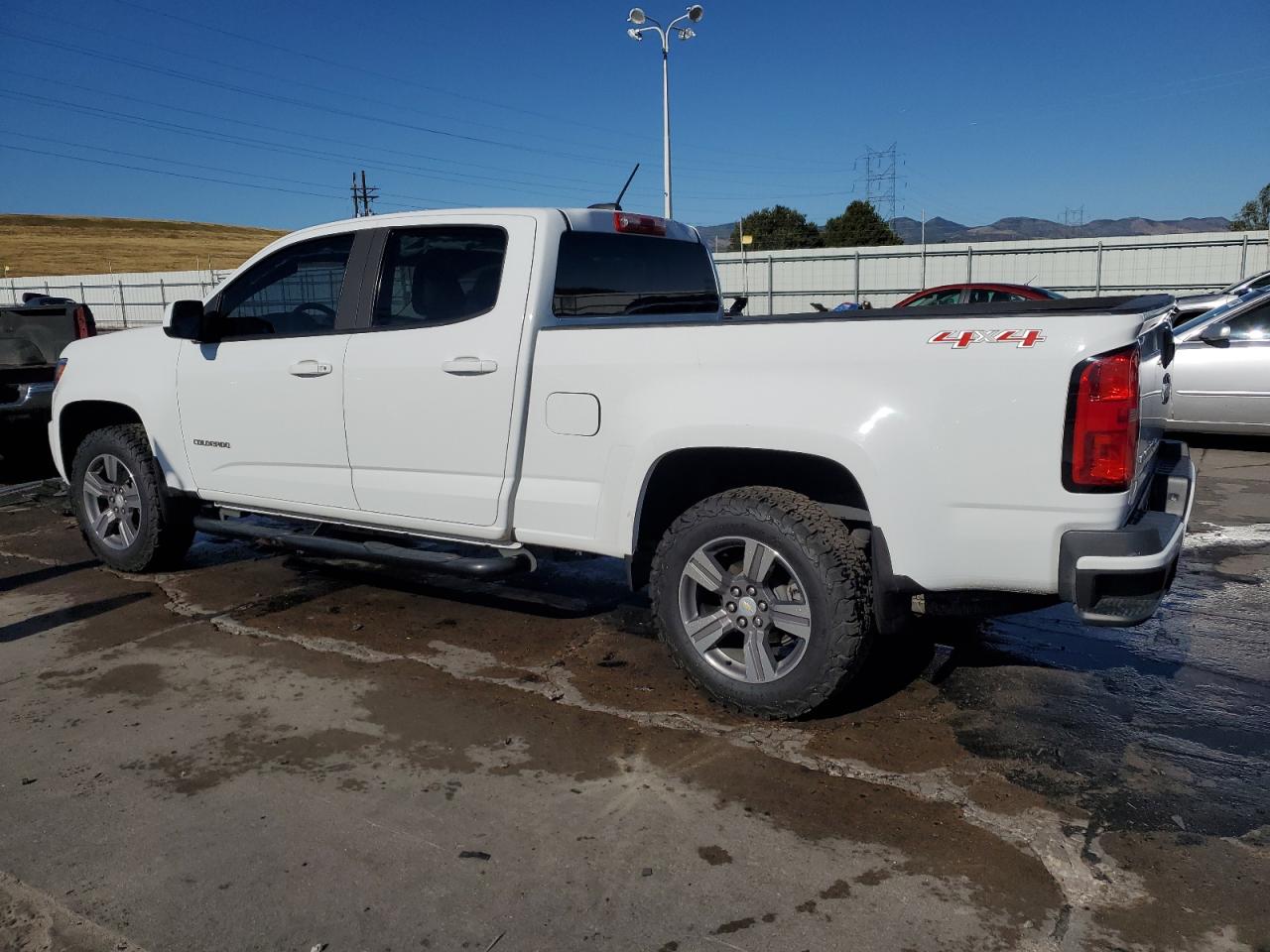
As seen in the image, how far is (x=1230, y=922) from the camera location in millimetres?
Result: 2584

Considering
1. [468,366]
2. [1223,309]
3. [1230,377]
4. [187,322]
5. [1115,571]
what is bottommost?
[1115,571]

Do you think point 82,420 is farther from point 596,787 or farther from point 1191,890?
point 1191,890

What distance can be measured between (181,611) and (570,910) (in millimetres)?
3473

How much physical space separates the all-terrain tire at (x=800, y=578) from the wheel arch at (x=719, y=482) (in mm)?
128

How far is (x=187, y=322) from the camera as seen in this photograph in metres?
5.23

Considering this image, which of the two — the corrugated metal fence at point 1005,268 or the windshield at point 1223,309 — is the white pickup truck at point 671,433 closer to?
the windshield at point 1223,309

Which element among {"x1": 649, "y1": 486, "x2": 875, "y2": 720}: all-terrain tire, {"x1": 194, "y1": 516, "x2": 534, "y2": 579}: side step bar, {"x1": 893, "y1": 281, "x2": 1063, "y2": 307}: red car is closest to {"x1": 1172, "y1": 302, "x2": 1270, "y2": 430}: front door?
{"x1": 893, "y1": 281, "x2": 1063, "y2": 307}: red car

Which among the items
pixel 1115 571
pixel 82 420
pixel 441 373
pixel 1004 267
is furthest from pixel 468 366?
pixel 1004 267

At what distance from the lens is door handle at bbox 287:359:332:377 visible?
479 cm

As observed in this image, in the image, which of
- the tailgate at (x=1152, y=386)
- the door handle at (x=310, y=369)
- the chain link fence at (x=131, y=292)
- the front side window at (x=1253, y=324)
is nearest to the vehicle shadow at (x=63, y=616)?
the door handle at (x=310, y=369)

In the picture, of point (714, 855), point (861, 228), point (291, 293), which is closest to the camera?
point (714, 855)

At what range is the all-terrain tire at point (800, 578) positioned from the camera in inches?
141

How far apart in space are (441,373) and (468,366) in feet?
0.57

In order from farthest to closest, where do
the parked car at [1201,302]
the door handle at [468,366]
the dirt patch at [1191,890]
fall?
the parked car at [1201,302] < the door handle at [468,366] < the dirt patch at [1191,890]
